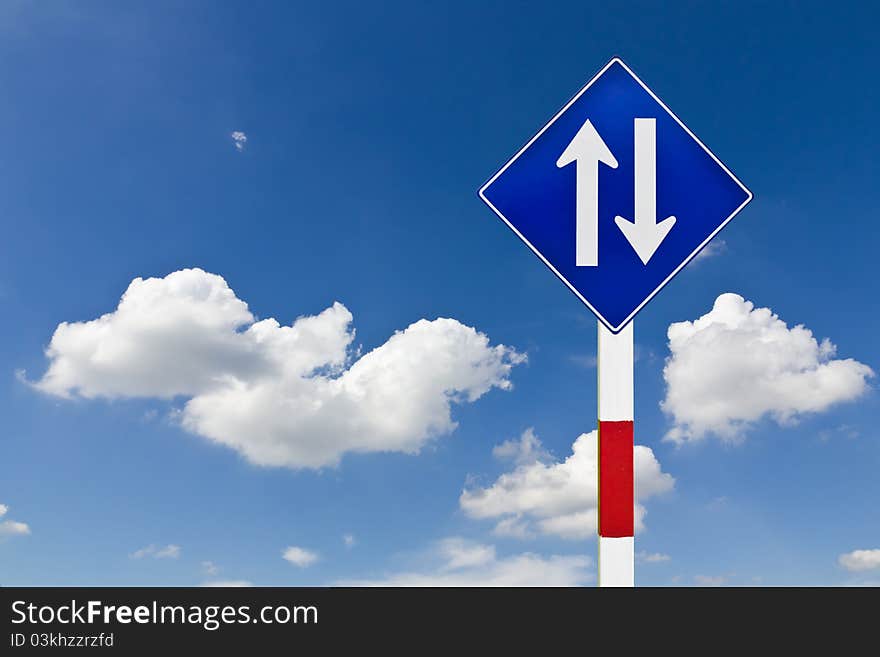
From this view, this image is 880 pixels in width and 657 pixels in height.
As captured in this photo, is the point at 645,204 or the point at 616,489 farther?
the point at 645,204

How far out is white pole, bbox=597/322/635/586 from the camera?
14.0 feet

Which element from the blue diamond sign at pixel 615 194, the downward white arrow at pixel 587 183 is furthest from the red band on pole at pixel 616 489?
the downward white arrow at pixel 587 183

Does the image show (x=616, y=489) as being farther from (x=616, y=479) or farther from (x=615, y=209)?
(x=615, y=209)

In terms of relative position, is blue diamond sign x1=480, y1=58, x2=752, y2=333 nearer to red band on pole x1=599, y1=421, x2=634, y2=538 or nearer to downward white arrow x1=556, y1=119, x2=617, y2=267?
downward white arrow x1=556, y1=119, x2=617, y2=267

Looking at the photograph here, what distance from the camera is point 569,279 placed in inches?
176

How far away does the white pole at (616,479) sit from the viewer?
4.27 m

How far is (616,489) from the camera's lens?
429cm

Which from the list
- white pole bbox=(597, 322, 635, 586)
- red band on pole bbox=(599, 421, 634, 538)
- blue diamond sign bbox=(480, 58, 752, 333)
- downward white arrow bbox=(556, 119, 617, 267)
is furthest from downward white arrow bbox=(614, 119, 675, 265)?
red band on pole bbox=(599, 421, 634, 538)

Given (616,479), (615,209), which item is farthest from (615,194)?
(616,479)

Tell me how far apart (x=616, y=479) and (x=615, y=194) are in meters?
1.51
